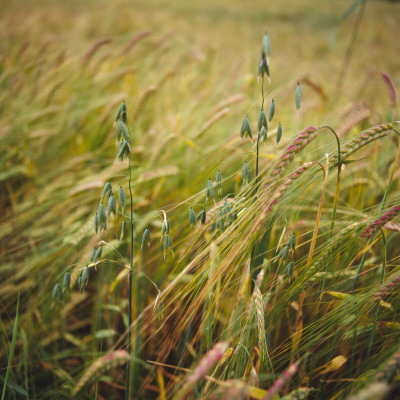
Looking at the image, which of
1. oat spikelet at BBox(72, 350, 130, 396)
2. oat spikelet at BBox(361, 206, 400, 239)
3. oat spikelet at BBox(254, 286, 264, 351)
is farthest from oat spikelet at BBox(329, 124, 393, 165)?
oat spikelet at BBox(72, 350, 130, 396)

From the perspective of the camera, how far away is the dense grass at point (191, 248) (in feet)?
2.28

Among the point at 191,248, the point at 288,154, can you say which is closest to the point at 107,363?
the point at 191,248

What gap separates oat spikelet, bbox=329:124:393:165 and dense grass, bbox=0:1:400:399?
0.07 ft

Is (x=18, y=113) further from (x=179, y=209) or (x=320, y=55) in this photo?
(x=320, y=55)

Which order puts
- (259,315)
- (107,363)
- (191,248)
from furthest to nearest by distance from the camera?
(191,248) < (259,315) < (107,363)

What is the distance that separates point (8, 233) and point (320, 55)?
5428 millimetres

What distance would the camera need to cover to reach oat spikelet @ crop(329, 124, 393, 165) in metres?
0.72

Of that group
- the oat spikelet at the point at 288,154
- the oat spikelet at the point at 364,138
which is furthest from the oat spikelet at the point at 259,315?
the oat spikelet at the point at 364,138

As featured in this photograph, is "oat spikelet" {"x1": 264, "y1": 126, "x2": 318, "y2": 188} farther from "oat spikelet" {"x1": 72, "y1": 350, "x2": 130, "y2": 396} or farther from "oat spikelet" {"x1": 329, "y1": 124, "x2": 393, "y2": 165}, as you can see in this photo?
"oat spikelet" {"x1": 72, "y1": 350, "x2": 130, "y2": 396}

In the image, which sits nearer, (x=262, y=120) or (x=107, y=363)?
(x=107, y=363)

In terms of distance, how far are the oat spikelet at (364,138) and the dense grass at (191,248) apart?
0.02 m

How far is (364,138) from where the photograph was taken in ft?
2.39

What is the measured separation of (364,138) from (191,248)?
499 mm

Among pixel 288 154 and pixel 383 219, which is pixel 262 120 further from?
pixel 383 219
